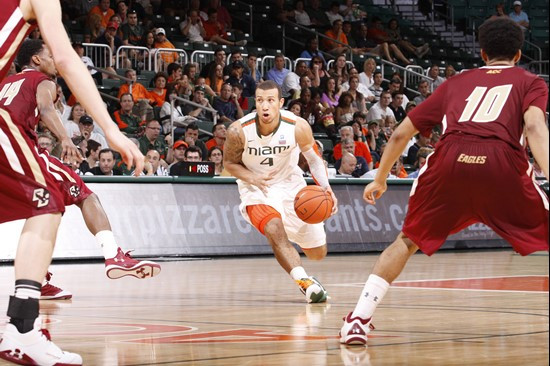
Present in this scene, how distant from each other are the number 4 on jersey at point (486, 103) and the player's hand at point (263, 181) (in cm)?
395

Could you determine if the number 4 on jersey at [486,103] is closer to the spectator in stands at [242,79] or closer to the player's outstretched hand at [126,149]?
the player's outstretched hand at [126,149]

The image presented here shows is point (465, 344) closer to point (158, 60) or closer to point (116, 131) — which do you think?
point (116, 131)

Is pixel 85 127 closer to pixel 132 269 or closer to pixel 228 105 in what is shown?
pixel 228 105

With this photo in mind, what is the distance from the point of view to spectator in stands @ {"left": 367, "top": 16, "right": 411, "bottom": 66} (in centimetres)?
2788

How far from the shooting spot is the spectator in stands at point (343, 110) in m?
22.2

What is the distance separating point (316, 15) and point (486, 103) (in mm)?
21761

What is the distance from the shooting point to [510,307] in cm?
835

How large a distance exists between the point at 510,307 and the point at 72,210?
7412mm

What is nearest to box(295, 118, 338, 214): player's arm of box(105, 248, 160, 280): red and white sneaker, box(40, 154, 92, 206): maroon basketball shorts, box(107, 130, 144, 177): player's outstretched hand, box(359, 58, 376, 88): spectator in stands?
box(40, 154, 92, 206): maroon basketball shorts

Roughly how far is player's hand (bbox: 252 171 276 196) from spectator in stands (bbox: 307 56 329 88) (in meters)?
12.9

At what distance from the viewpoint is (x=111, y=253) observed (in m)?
8.15

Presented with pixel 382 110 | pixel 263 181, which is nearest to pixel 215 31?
pixel 382 110

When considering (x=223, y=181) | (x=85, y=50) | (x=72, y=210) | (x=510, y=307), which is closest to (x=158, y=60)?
(x=85, y=50)

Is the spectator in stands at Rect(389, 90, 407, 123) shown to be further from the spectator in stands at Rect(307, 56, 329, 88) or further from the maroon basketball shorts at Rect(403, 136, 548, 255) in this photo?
the maroon basketball shorts at Rect(403, 136, 548, 255)
